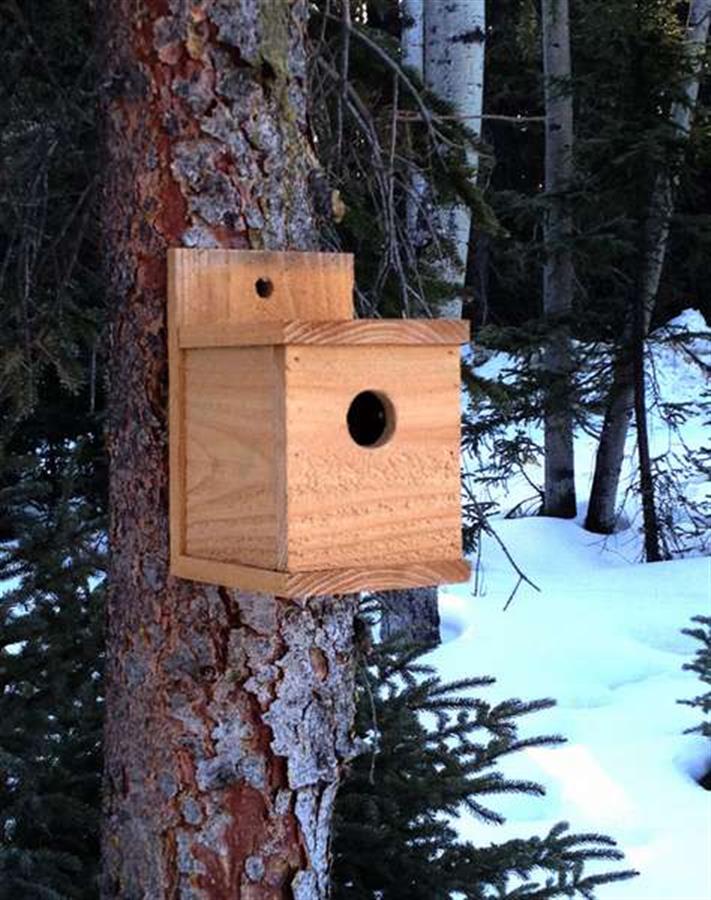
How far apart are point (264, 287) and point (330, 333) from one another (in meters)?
0.37

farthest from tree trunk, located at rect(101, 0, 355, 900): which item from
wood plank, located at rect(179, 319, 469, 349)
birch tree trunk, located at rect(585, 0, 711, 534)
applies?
birch tree trunk, located at rect(585, 0, 711, 534)

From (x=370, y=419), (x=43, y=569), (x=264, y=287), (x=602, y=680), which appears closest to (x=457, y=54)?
(x=602, y=680)

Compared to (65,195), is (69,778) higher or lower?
lower

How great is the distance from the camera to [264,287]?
7.29 feet

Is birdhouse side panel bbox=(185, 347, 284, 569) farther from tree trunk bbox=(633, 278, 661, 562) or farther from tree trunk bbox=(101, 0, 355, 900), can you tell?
tree trunk bbox=(633, 278, 661, 562)

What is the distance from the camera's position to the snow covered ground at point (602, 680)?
4.79 meters

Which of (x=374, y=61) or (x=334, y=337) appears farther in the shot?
(x=374, y=61)

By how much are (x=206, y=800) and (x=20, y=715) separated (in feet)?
2.24

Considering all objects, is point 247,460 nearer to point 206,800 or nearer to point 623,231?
point 206,800

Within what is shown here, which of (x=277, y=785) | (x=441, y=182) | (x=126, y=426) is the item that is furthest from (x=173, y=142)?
(x=441, y=182)

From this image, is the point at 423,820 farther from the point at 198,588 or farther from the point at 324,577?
the point at 324,577

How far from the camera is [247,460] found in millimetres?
2006

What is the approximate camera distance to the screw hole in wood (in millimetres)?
2213

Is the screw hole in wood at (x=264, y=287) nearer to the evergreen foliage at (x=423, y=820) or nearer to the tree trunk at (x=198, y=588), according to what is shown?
the tree trunk at (x=198, y=588)
